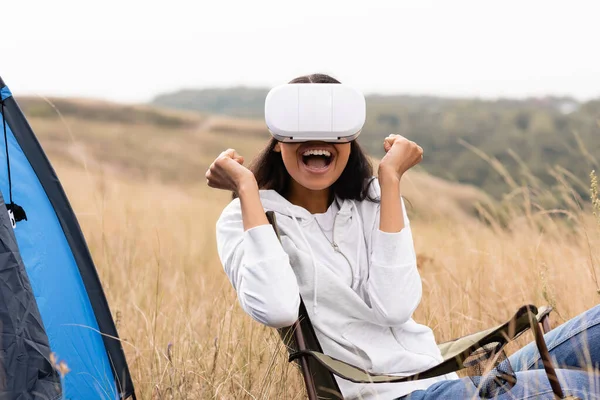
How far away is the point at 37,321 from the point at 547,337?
4.65 feet

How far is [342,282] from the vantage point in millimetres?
2061

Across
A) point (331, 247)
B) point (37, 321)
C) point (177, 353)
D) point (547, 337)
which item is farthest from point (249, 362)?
point (547, 337)

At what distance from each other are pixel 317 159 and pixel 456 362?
0.68 meters

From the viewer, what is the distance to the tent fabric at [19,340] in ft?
6.39

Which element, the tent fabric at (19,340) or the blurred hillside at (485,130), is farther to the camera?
the blurred hillside at (485,130)

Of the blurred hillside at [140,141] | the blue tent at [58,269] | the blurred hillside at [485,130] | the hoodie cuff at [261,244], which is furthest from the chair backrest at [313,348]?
the blurred hillside at [485,130]

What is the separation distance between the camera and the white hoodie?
194 centimetres

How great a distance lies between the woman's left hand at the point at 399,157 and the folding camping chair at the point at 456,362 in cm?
34

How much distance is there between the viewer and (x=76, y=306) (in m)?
2.47

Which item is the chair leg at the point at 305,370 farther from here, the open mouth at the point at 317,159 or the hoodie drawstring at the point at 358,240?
the open mouth at the point at 317,159

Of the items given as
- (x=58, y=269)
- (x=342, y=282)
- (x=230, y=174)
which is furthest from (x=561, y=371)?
(x=58, y=269)

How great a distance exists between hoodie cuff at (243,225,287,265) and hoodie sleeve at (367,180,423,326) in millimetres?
265

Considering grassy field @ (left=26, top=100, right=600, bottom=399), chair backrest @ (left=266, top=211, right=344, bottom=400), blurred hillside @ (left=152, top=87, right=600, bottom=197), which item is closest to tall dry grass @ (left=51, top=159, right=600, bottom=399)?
grassy field @ (left=26, top=100, right=600, bottom=399)

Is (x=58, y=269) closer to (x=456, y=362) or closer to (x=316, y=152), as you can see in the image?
(x=316, y=152)
